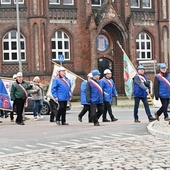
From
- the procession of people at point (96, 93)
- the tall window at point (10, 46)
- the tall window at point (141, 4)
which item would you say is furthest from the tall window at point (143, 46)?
the procession of people at point (96, 93)

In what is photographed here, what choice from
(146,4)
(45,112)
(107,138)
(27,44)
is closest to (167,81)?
(107,138)

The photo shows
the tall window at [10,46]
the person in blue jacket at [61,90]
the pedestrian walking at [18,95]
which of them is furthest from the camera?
the tall window at [10,46]

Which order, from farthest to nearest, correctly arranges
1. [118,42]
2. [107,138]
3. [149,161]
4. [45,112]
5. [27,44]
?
[118,42], [27,44], [45,112], [107,138], [149,161]

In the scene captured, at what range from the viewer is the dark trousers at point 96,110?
17.8m

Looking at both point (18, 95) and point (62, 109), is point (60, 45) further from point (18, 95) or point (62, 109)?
point (62, 109)

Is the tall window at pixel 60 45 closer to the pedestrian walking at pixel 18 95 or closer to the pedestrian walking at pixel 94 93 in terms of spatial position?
the pedestrian walking at pixel 18 95

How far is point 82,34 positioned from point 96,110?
95.7ft

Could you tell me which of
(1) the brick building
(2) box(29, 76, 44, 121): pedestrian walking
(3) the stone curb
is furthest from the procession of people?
(1) the brick building

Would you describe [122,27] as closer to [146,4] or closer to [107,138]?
[146,4]

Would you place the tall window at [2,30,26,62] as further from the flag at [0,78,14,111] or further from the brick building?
the flag at [0,78,14,111]

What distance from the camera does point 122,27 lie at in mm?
48156

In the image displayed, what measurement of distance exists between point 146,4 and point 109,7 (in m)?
5.26

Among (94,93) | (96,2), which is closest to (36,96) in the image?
(94,93)

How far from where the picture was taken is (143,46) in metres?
50.5
